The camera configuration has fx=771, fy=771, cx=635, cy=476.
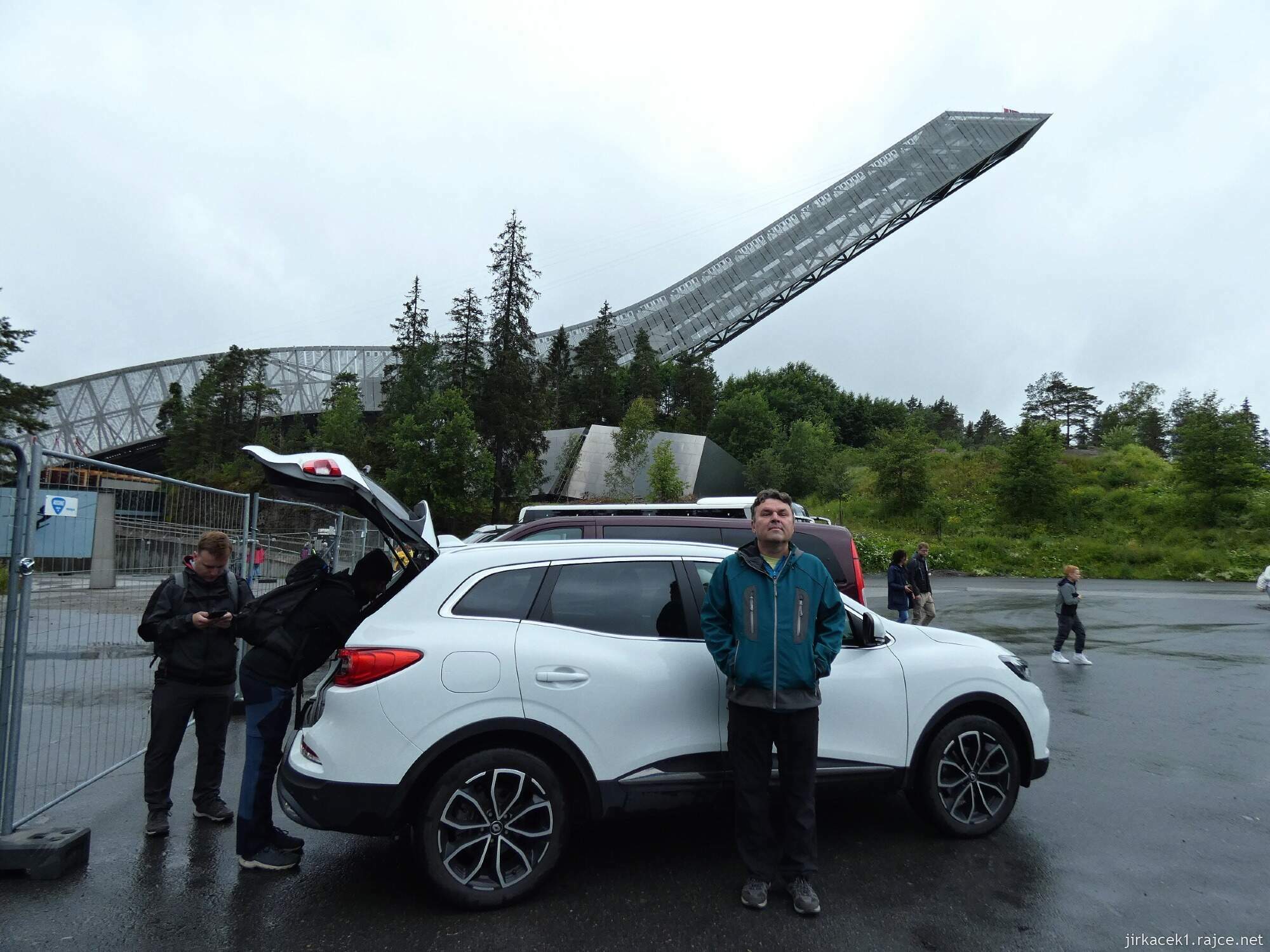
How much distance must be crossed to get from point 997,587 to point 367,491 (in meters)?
→ 24.6

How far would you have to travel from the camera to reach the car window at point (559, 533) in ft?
27.5

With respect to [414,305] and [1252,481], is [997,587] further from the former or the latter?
[414,305]

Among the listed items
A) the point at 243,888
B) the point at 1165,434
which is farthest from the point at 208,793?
the point at 1165,434

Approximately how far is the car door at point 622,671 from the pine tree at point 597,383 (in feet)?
223

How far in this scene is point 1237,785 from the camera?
550 cm

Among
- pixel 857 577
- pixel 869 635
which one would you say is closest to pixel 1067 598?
pixel 857 577

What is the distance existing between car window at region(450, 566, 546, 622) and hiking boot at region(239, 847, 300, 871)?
163 cm

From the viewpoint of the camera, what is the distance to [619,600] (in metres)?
4.06

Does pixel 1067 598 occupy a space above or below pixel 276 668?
below

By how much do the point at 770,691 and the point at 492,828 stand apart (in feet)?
4.78

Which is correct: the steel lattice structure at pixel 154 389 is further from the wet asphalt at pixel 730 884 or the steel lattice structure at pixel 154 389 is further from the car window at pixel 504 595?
the car window at pixel 504 595

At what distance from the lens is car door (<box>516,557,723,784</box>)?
371 centimetres

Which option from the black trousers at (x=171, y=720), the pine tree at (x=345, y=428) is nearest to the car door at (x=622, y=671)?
the black trousers at (x=171, y=720)

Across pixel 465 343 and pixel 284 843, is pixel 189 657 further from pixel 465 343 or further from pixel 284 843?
pixel 465 343
